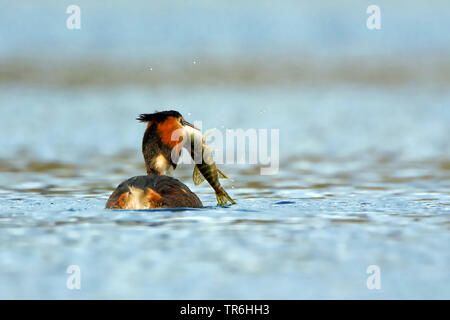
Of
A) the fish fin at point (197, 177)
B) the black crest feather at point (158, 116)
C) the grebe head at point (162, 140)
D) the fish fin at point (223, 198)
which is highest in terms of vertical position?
the black crest feather at point (158, 116)

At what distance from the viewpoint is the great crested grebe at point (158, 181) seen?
1103cm

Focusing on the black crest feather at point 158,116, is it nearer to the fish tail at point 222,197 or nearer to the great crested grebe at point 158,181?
the great crested grebe at point 158,181

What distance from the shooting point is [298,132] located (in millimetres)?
21953

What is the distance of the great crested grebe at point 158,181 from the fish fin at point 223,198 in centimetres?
27

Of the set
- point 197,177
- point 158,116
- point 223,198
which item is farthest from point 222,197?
point 158,116

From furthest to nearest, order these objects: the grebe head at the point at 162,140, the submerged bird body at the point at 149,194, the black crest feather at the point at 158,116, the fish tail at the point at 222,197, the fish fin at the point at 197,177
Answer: the fish fin at the point at 197,177 → the fish tail at the point at 222,197 → the grebe head at the point at 162,140 → the black crest feather at the point at 158,116 → the submerged bird body at the point at 149,194

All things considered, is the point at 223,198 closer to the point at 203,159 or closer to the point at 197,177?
the point at 197,177

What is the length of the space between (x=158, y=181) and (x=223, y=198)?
1.16 m

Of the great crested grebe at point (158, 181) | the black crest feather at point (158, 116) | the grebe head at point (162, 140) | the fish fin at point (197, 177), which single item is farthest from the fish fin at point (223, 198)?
the black crest feather at point (158, 116)

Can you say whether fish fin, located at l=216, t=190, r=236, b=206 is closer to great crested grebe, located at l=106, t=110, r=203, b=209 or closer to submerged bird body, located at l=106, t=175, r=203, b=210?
great crested grebe, located at l=106, t=110, r=203, b=209

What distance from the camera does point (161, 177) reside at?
36.8 feet

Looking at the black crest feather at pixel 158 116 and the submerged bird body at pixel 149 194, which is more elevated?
the black crest feather at pixel 158 116
